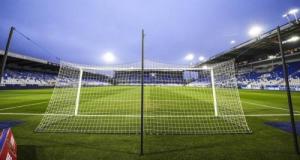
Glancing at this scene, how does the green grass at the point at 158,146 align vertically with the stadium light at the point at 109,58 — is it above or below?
below

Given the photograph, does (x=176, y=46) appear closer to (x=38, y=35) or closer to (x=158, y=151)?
(x=38, y=35)

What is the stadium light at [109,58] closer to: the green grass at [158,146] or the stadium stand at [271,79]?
the stadium stand at [271,79]

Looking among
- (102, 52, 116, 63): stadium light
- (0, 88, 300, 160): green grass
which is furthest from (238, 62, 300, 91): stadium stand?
(102, 52, 116, 63): stadium light

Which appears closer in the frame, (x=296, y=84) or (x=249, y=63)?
(x=296, y=84)

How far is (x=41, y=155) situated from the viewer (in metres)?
2.67

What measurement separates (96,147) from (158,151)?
1233 millimetres

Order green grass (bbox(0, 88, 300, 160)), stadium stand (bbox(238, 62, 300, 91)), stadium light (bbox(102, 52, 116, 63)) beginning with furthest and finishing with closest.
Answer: stadium light (bbox(102, 52, 116, 63)) < stadium stand (bbox(238, 62, 300, 91)) < green grass (bbox(0, 88, 300, 160))

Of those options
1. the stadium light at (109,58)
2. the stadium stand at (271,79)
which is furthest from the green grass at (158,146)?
the stadium light at (109,58)

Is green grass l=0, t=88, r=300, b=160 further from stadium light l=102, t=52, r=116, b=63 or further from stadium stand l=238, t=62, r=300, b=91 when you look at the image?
stadium light l=102, t=52, r=116, b=63

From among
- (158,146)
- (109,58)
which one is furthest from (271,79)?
(109,58)

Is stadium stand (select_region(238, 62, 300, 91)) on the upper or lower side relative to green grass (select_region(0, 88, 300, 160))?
upper

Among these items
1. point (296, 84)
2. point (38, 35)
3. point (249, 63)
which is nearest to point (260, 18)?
point (249, 63)

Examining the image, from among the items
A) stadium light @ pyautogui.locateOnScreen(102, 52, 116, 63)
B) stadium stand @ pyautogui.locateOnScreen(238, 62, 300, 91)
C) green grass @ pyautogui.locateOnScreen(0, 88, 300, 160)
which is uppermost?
stadium light @ pyautogui.locateOnScreen(102, 52, 116, 63)

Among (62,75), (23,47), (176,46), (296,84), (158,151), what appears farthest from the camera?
(176,46)
